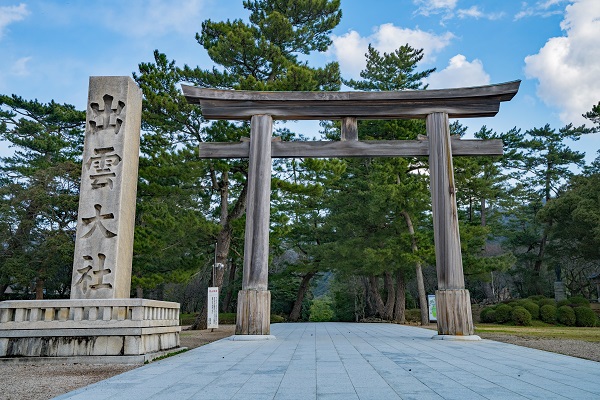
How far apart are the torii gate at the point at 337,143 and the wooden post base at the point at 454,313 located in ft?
1.34

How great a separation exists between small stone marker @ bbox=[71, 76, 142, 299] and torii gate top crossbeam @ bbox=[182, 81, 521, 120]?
214cm

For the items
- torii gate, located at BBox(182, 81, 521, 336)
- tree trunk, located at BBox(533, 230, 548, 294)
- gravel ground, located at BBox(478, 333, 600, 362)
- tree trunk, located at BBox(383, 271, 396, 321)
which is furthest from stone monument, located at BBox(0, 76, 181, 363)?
tree trunk, located at BBox(533, 230, 548, 294)

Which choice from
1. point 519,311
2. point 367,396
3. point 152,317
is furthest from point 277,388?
point 519,311

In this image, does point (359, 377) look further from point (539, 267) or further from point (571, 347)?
point (539, 267)

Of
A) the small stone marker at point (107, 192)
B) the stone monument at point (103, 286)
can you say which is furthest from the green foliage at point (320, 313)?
the small stone marker at point (107, 192)

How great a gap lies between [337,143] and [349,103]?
1.02m

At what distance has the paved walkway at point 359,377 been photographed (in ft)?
12.0

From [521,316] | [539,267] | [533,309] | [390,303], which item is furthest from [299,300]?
[539,267]

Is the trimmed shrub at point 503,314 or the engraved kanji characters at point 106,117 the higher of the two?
the engraved kanji characters at point 106,117

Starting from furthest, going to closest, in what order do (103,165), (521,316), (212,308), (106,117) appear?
1. (521,316)
2. (212,308)
3. (106,117)
4. (103,165)

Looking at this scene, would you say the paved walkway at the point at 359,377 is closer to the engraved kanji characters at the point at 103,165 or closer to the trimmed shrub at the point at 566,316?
the engraved kanji characters at the point at 103,165

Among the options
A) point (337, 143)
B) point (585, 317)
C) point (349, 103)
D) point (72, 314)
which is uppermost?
point (349, 103)

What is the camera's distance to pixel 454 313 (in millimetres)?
9156

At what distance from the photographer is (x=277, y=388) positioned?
389 centimetres
